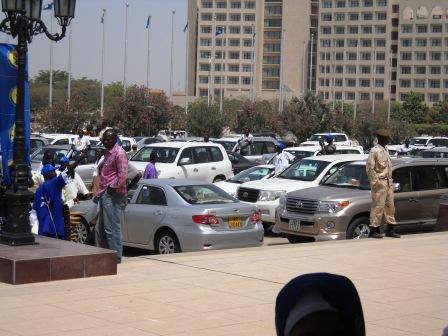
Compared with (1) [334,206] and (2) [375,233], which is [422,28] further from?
(2) [375,233]

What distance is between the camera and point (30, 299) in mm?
8789

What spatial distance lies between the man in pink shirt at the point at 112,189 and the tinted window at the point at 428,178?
7600mm

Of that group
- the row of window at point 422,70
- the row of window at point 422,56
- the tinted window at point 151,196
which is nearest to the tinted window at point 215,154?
the tinted window at point 151,196

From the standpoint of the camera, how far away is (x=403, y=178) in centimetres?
1670

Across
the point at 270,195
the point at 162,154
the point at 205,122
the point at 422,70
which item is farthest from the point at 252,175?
the point at 422,70

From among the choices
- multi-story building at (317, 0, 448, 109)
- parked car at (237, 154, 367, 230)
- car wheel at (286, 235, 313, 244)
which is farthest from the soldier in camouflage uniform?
multi-story building at (317, 0, 448, 109)

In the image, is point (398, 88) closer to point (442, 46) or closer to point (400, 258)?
point (442, 46)

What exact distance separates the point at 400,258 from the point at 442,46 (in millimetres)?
114895

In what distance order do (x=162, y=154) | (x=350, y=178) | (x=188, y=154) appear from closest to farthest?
(x=350, y=178)
(x=162, y=154)
(x=188, y=154)

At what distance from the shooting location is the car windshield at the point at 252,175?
20859 mm

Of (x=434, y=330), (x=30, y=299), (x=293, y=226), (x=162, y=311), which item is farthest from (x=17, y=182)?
(x=293, y=226)

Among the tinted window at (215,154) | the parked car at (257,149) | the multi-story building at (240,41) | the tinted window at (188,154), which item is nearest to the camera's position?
the tinted window at (188,154)

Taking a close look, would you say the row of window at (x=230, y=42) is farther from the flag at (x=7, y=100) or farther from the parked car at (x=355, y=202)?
the flag at (x=7, y=100)

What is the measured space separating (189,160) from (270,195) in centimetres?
718
